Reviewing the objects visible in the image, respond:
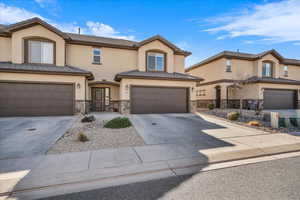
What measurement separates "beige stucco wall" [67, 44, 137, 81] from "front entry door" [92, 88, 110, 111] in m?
1.23

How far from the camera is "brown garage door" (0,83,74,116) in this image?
33.1 feet

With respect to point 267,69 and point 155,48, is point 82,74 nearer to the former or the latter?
point 155,48

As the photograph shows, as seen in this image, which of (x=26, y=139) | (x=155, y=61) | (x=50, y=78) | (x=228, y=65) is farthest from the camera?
(x=228, y=65)

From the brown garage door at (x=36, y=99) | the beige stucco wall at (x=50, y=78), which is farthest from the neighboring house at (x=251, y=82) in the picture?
the brown garage door at (x=36, y=99)

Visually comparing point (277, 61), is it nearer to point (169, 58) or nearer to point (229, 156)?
point (169, 58)

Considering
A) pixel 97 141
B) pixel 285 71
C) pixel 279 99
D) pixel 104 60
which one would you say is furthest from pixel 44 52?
pixel 285 71

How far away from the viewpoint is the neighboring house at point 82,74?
1037cm

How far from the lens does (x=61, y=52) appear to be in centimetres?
1215

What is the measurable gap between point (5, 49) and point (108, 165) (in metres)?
14.4

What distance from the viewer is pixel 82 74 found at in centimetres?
1124

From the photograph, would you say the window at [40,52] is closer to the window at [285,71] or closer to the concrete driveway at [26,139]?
the concrete driveway at [26,139]

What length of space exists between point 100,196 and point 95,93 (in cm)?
1268

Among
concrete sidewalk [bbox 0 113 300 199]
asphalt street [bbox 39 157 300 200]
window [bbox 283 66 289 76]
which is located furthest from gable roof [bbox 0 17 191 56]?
window [bbox 283 66 289 76]

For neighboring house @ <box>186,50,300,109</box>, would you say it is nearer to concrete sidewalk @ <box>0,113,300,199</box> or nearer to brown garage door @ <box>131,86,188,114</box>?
brown garage door @ <box>131,86,188,114</box>
